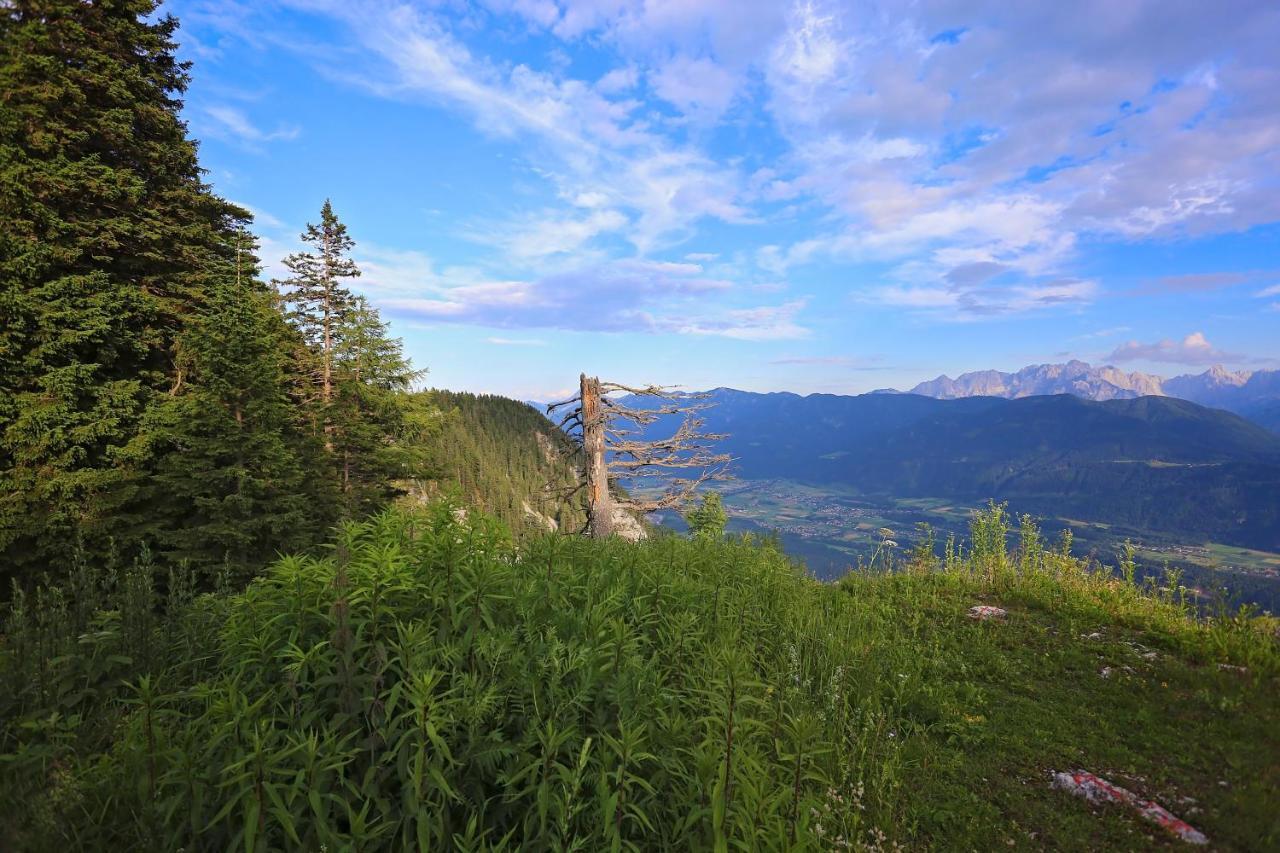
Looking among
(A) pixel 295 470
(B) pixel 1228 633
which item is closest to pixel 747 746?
(B) pixel 1228 633

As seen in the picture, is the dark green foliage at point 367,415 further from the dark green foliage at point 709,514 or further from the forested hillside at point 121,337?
the dark green foliage at point 709,514

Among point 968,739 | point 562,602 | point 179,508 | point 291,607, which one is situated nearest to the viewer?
point 291,607

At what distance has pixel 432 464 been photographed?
2548cm

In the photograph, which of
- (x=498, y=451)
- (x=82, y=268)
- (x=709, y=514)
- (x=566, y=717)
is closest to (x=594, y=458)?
(x=566, y=717)

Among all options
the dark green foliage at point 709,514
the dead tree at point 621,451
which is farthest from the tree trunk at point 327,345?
the dark green foliage at point 709,514

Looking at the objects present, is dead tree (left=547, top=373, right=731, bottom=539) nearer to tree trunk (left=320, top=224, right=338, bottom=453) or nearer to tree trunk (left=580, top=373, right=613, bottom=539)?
tree trunk (left=580, top=373, right=613, bottom=539)

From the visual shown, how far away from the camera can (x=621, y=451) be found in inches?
587

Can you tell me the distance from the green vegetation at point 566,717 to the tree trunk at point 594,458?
7737mm

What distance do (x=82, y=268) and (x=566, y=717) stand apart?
1799 cm

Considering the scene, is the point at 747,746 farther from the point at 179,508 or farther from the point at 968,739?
the point at 179,508

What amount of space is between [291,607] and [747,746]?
10.2 ft

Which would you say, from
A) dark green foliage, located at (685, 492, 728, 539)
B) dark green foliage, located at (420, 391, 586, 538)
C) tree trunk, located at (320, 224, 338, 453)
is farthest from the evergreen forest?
dark green foliage, located at (420, 391, 586, 538)

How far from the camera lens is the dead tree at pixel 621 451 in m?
14.5

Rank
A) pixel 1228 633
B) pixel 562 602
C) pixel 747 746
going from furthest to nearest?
pixel 1228 633, pixel 562 602, pixel 747 746
